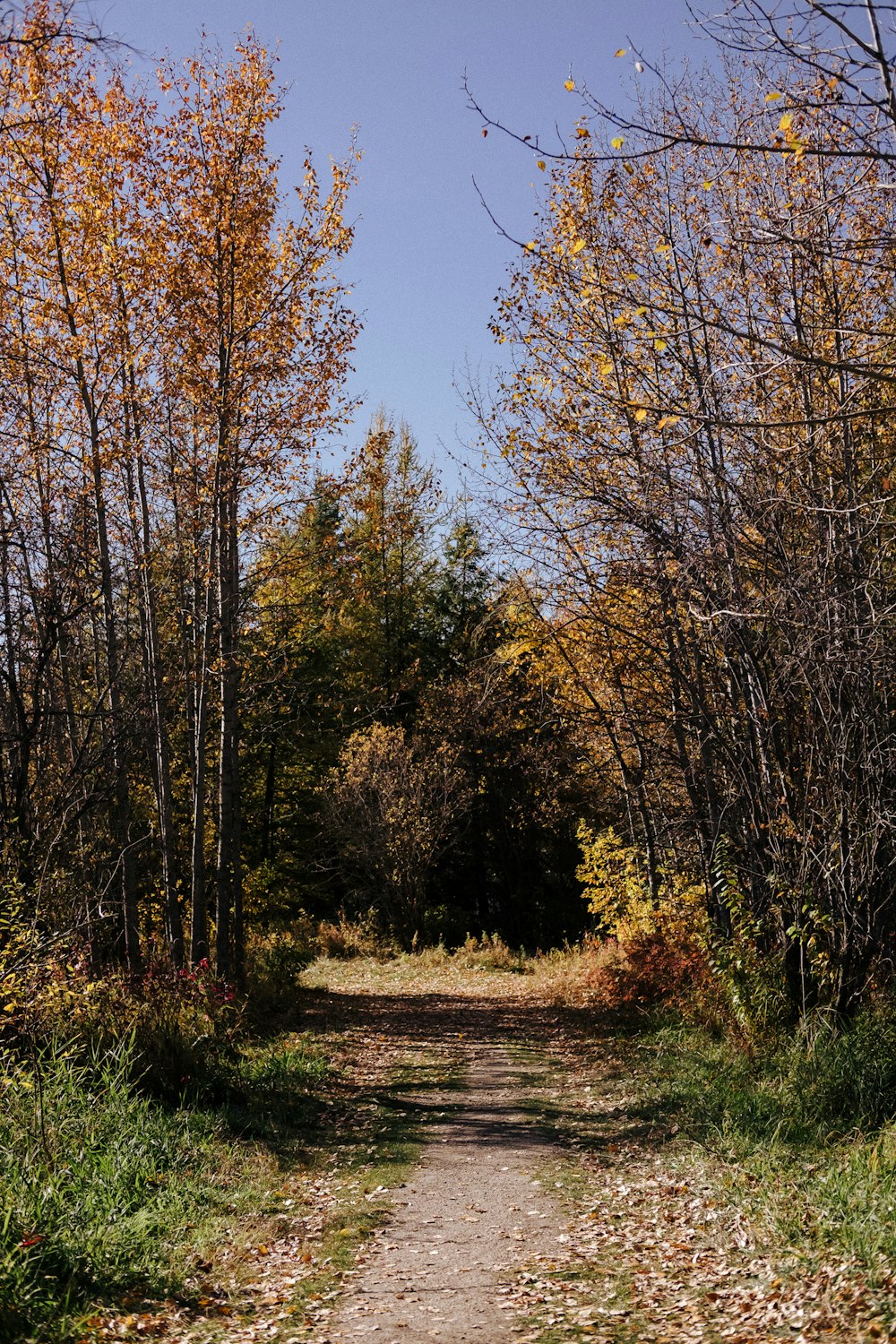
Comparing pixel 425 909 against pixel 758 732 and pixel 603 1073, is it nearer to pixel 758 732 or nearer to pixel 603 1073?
pixel 603 1073

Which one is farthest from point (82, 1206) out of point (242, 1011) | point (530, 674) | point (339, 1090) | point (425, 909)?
point (425, 909)

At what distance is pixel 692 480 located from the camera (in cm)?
967

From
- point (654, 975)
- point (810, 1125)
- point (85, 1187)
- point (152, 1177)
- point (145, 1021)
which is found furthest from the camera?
point (654, 975)

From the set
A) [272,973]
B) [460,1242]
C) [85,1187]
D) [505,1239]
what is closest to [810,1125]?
[505,1239]

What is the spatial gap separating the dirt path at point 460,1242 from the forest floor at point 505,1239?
0.05 feet

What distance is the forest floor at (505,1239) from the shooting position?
5.08 meters

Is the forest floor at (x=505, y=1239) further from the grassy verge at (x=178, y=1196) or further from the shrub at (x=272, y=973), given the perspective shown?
the shrub at (x=272, y=973)

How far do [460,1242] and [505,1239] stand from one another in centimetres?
27

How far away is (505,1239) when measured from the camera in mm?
6430

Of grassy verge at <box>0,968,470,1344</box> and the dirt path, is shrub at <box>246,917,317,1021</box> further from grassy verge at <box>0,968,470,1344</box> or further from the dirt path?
the dirt path

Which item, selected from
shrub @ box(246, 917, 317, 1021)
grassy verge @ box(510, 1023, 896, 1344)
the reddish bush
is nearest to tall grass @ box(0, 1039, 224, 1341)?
grassy verge @ box(510, 1023, 896, 1344)

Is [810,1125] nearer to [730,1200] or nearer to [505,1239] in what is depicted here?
[730,1200]

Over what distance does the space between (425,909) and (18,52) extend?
2016 centimetres

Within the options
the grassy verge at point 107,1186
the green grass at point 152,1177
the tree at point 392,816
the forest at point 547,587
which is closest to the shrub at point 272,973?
the forest at point 547,587
